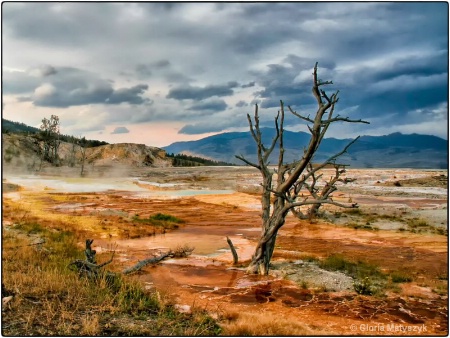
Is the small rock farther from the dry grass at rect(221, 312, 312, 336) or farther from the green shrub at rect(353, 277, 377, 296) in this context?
the green shrub at rect(353, 277, 377, 296)

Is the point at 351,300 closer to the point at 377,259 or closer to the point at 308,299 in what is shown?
the point at 308,299

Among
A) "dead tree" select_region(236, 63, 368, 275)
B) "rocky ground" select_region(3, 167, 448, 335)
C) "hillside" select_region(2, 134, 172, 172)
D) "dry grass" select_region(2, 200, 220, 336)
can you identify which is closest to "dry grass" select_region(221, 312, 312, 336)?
"rocky ground" select_region(3, 167, 448, 335)

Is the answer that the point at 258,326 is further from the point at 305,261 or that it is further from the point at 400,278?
the point at 305,261

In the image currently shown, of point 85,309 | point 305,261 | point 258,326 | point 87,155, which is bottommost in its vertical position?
point 305,261

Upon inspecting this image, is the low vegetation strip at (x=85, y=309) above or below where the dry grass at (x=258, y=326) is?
above

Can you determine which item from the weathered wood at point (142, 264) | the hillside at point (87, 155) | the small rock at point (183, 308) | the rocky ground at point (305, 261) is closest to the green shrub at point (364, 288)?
the rocky ground at point (305, 261)

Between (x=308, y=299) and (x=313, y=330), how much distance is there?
224 cm

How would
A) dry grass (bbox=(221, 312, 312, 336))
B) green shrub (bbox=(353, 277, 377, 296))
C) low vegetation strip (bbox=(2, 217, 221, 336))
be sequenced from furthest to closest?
1. green shrub (bbox=(353, 277, 377, 296))
2. dry grass (bbox=(221, 312, 312, 336))
3. low vegetation strip (bbox=(2, 217, 221, 336))

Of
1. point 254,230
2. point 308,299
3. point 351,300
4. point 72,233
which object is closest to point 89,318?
point 308,299

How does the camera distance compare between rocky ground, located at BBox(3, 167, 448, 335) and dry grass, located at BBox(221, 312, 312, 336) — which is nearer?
dry grass, located at BBox(221, 312, 312, 336)

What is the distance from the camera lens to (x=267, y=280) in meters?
11.5

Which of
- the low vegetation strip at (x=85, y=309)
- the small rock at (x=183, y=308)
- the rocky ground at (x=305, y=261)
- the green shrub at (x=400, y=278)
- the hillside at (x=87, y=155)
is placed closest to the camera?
the low vegetation strip at (x=85, y=309)

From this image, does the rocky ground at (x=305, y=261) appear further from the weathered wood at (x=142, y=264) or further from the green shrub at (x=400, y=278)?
the weathered wood at (x=142, y=264)

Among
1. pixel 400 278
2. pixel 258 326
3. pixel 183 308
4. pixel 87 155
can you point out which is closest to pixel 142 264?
pixel 183 308
